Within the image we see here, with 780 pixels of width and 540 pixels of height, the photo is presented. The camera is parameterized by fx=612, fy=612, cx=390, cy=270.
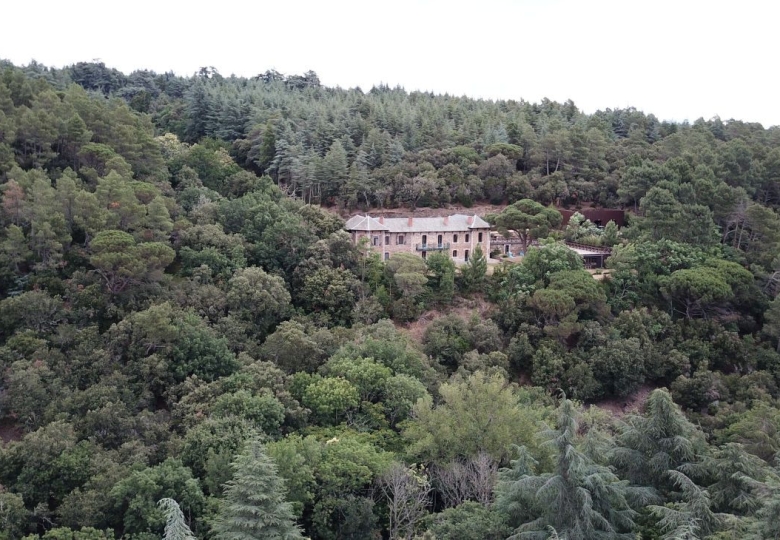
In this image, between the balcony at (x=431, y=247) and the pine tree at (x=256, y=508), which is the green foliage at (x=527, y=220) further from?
the pine tree at (x=256, y=508)

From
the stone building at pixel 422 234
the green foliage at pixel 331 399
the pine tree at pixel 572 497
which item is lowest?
the green foliage at pixel 331 399

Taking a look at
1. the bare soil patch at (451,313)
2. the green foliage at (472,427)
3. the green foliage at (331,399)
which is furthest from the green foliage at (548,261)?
the green foliage at (331,399)

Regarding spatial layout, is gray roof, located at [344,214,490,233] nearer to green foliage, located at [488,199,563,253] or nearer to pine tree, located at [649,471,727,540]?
green foliage, located at [488,199,563,253]

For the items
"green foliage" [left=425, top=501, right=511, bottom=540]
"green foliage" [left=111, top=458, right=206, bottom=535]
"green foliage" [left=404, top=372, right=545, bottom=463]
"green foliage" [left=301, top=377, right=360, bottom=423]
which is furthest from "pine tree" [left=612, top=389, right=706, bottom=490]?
"green foliage" [left=111, top=458, right=206, bottom=535]

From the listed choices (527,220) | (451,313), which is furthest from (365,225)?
(527,220)

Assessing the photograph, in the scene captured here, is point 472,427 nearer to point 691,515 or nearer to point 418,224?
point 691,515

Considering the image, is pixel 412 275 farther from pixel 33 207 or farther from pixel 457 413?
pixel 33 207

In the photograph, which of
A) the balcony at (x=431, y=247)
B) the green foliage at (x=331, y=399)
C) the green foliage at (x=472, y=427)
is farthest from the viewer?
the balcony at (x=431, y=247)
